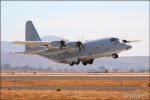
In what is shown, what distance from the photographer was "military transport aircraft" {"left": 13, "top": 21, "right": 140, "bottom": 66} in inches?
3255

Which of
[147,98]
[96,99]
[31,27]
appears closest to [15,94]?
[96,99]

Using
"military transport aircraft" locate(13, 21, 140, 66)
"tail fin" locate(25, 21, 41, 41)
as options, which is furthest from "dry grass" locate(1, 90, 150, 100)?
"tail fin" locate(25, 21, 41, 41)

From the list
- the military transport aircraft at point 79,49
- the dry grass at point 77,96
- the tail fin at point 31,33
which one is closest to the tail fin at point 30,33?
the tail fin at point 31,33

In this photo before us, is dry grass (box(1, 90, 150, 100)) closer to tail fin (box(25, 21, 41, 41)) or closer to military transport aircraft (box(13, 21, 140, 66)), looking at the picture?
military transport aircraft (box(13, 21, 140, 66))

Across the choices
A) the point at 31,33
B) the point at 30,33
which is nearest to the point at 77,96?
the point at 31,33

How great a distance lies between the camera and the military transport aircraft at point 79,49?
3255 inches

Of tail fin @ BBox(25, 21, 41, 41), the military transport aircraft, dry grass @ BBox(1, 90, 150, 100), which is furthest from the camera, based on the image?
tail fin @ BBox(25, 21, 41, 41)

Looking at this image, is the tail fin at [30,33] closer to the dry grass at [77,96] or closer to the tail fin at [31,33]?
the tail fin at [31,33]

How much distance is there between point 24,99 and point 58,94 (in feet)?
20.2

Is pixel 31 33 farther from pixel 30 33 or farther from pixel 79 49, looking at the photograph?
pixel 79 49

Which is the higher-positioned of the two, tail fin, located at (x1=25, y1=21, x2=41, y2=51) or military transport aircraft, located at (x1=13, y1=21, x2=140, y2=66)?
tail fin, located at (x1=25, y1=21, x2=41, y2=51)

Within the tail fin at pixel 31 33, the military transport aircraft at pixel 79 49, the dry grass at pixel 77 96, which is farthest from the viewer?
the tail fin at pixel 31 33

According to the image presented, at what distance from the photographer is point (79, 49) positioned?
8656 cm

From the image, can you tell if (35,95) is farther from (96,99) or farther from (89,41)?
(89,41)
